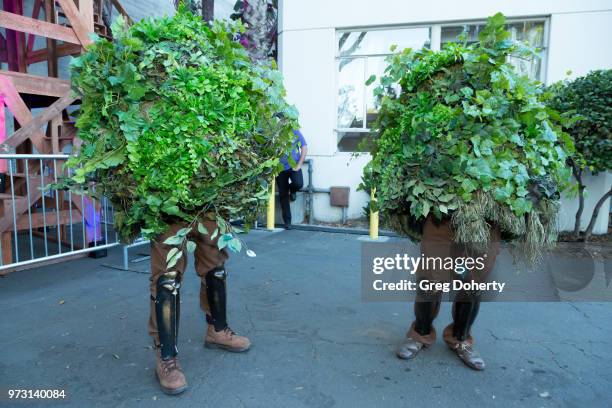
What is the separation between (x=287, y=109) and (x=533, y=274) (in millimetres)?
3826

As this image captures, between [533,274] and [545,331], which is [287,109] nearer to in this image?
[545,331]

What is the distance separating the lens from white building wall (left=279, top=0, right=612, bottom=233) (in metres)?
6.84

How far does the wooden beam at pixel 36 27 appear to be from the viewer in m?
4.89

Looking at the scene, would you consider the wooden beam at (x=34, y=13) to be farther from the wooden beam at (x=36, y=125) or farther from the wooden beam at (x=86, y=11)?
the wooden beam at (x=36, y=125)

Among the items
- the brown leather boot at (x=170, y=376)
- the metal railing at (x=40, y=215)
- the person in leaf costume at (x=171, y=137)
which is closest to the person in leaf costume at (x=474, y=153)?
the person in leaf costume at (x=171, y=137)

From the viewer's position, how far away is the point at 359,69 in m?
8.03

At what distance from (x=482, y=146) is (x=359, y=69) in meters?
A: 5.97

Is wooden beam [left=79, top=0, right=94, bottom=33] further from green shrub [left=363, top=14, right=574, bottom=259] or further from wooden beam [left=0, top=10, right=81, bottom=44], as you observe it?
green shrub [left=363, top=14, right=574, bottom=259]

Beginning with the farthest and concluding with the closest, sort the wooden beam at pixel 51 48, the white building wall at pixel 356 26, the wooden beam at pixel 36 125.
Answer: the white building wall at pixel 356 26 → the wooden beam at pixel 51 48 → the wooden beam at pixel 36 125

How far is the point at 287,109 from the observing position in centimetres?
270

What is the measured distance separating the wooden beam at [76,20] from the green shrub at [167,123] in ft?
12.1

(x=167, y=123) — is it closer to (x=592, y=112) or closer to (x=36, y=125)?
(x=36, y=125)

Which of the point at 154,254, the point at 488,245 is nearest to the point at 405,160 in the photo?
the point at 488,245

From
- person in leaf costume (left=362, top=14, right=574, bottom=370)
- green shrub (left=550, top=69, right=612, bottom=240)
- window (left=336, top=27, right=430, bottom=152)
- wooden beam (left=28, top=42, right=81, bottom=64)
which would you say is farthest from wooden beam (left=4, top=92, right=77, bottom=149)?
green shrub (left=550, top=69, right=612, bottom=240)
